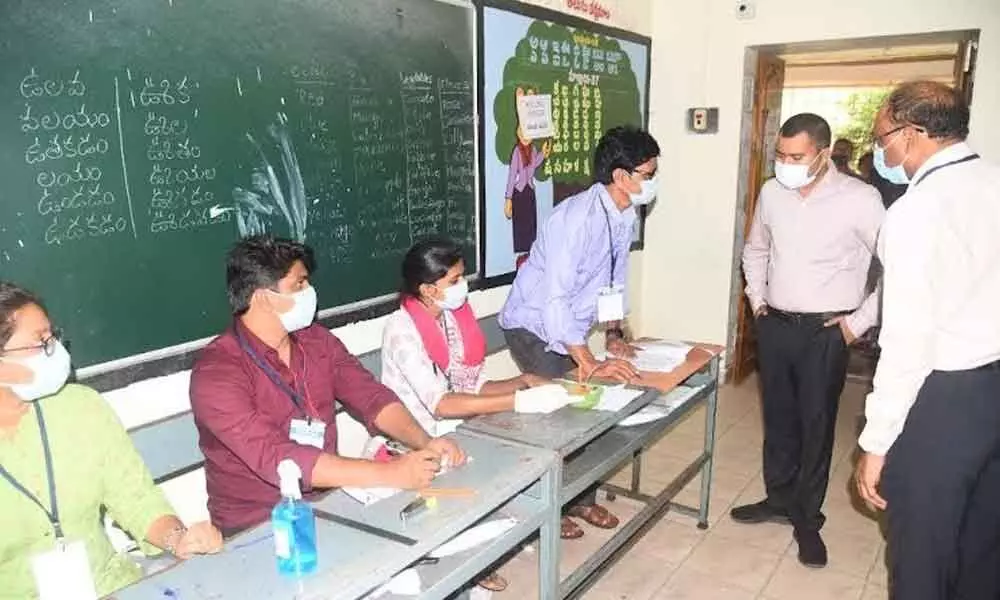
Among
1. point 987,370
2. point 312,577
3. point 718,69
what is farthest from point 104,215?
point 718,69

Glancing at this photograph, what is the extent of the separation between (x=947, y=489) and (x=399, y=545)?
1.43 m

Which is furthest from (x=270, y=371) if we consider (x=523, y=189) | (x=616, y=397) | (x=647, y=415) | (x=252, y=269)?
(x=523, y=189)

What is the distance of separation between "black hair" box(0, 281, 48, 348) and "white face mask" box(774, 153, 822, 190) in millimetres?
2446

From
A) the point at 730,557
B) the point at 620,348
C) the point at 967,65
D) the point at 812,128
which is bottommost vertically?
the point at 730,557

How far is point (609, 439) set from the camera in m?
2.55

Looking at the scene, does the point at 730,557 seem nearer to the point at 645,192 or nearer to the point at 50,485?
the point at 645,192

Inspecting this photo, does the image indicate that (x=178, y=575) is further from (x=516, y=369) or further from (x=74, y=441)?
(x=516, y=369)

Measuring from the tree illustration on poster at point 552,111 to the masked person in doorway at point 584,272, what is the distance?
64 cm

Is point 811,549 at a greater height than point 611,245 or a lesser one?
lesser

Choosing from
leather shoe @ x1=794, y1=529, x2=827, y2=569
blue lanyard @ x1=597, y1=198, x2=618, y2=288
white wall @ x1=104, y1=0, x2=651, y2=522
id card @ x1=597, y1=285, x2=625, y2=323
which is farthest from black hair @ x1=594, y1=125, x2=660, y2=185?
leather shoe @ x1=794, y1=529, x2=827, y2=569

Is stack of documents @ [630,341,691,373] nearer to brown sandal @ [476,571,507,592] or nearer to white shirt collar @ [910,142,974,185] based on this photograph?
brown sandal @ [476,571,507,592]

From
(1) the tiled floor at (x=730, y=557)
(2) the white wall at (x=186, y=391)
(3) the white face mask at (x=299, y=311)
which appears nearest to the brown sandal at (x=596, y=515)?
(1) the tiled floor at (x=730, y=557)

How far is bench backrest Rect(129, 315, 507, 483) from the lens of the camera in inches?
81.7

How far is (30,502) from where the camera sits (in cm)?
150
